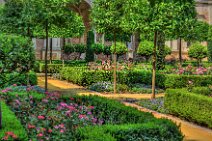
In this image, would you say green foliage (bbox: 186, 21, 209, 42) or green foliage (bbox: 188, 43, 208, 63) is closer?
green foliage (bbox: 188, 43, 208, 63)

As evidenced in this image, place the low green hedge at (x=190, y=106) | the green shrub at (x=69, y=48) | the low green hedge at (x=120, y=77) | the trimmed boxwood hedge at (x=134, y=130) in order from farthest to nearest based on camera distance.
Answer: the green shrub at (x=69, y=48) < the low green hedge at (x=120, y=77) < the low green hedge at (x=190, y=106) < the trimmed boxwood hedge at (x=134, y=130)

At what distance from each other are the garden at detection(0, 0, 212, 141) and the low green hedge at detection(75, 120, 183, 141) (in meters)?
0.02

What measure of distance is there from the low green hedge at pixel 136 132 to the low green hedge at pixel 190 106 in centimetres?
403

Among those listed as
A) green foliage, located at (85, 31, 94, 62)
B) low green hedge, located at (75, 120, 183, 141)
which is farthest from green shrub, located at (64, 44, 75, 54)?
low green hedge, located at (75, 120, 183, 141)

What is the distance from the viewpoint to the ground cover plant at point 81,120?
8336 millimetres

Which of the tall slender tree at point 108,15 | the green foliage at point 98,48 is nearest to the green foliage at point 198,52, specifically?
the green foliage at point 98,48

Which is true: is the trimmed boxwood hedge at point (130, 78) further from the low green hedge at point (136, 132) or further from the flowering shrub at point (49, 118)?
the low green hedge at point (136, 132)

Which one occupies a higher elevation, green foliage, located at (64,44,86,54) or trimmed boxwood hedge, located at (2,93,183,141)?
green foliage, located at (64,44,86,54)

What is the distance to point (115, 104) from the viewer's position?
1109cm

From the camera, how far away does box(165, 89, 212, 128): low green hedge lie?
12633mm

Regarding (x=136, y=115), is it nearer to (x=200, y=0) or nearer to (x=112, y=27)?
(x=112, y=27)

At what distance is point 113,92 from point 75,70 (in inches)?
184

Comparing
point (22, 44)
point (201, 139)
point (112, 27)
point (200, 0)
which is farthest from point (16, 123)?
point (200, 0)

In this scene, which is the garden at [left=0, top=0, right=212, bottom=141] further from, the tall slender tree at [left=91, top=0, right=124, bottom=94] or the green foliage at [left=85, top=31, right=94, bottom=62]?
the green foliage at [left=85, top=31, right=94, bottom=62]
